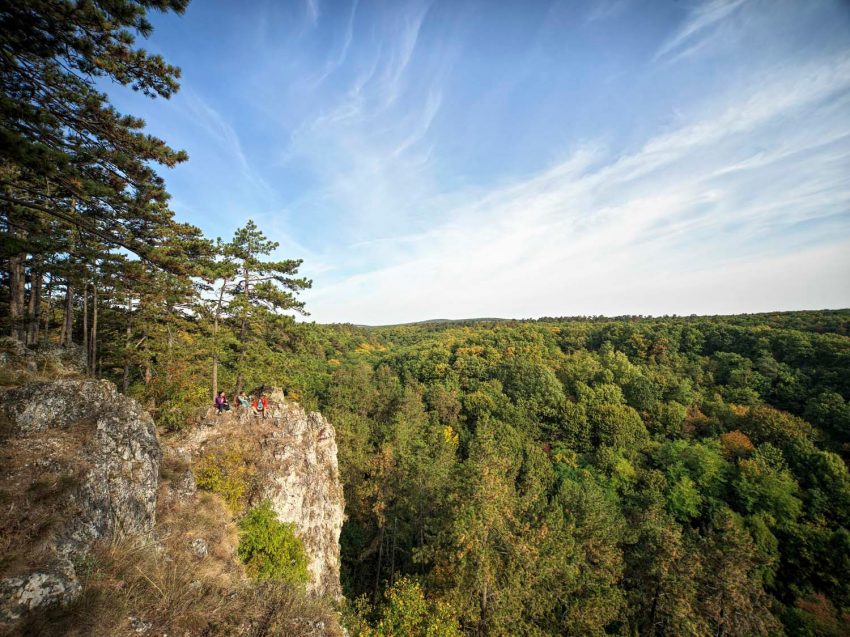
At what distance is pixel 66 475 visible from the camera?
22.5 feet

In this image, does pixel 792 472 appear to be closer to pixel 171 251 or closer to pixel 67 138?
pixel 171 251

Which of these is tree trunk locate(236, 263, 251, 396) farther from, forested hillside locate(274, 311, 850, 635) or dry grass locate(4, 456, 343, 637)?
dry grass locate(4, 456, 343, 637)

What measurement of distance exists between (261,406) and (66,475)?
12.3 m

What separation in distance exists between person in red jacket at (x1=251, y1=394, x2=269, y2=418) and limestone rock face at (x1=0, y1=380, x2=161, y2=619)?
26.6 feet

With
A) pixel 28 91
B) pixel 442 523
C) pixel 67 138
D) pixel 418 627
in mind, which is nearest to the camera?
pixel 28 91

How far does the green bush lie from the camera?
1229 cm

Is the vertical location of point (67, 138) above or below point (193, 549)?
above

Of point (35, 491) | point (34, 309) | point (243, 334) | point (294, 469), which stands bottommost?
point (294, 469)

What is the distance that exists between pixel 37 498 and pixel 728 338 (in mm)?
91701

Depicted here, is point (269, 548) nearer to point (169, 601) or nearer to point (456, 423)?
point (169, 601)

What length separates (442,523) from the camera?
64.1 ft

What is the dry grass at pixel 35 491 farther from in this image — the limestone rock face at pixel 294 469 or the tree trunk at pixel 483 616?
the tree trunk at pixel 483 616

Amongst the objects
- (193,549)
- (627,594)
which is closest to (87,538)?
(193,549)

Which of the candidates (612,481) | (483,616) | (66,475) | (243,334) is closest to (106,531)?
(66,475)
